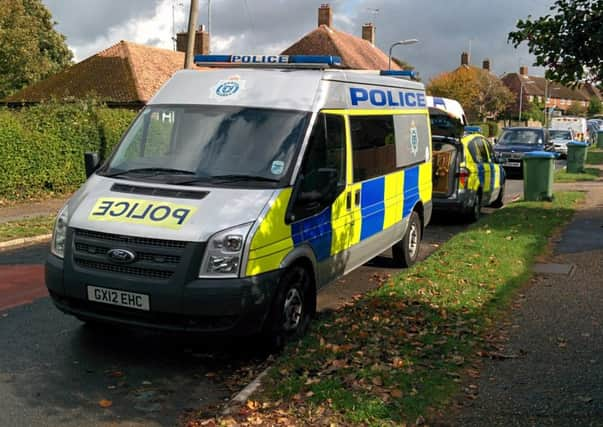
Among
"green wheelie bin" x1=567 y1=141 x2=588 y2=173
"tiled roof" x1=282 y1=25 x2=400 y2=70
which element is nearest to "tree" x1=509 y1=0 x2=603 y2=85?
"green wheelie bin" x1=567 y1=141 x2=588 y2=173

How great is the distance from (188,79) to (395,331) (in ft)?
10.2

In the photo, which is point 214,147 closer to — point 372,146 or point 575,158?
point 372,146

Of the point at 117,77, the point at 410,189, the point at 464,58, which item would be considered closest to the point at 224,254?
the point at 410,189

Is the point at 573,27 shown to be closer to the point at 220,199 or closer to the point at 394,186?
the point at 394,186

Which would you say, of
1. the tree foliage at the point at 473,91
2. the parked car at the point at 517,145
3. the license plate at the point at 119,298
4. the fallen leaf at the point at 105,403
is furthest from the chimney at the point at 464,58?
the fallen leaf at the point at 105,403

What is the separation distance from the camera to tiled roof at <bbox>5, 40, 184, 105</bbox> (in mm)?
34469

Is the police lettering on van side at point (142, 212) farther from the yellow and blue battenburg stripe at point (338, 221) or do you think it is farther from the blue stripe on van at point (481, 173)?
the blue stripe on van at point (481, 173)

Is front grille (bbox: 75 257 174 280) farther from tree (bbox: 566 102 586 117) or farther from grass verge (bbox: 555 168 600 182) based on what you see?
tree (bbox: 566 102 586 117)

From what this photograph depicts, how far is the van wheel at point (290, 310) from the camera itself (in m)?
5.55

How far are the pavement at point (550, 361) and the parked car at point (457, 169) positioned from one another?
3715mm

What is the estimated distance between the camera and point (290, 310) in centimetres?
584

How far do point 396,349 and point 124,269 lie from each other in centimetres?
226

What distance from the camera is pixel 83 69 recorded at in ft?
124

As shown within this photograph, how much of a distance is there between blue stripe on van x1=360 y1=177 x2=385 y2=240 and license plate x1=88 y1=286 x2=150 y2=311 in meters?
2.83
